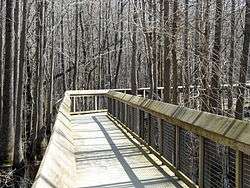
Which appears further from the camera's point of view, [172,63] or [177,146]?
[172,63]

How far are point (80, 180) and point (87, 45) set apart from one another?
3606cm

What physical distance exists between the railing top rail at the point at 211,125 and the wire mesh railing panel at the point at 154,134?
0.99 metres

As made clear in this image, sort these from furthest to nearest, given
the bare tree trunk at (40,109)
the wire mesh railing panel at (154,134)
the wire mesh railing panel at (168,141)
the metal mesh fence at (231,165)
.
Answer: the bare tree trunk at (40,109) < the wire mesh railing panel at (154,134) < the wire mesh railing panel at (168,141) < the metal mesh fence at (231,165)

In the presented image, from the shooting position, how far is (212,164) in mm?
5246

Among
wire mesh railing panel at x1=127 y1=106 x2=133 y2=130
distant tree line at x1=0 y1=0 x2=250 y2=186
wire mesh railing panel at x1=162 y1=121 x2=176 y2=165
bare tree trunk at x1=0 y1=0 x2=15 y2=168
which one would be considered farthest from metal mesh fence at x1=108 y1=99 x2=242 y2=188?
bare tree trunk at x1=0 y1=0 x2=15 y2=168

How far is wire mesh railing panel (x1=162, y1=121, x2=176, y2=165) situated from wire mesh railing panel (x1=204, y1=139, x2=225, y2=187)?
1340 mm

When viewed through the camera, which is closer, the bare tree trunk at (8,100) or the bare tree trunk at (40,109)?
the bare tree trunk at (8,100)

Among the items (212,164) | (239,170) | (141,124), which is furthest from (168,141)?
(239,170)

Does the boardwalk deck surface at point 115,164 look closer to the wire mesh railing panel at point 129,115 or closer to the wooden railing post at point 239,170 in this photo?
the wire mesh railing panel at point 129,115

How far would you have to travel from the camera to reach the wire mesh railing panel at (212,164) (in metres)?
5.03

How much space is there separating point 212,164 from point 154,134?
318 cm

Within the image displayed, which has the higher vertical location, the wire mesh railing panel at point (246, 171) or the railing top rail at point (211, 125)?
the railing top rail at point (211, 125)

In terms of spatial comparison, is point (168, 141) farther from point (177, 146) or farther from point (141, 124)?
point (141, 124)

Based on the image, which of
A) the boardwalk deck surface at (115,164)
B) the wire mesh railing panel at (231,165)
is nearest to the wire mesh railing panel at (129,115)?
the boardwalk deck surface at (115,164)
